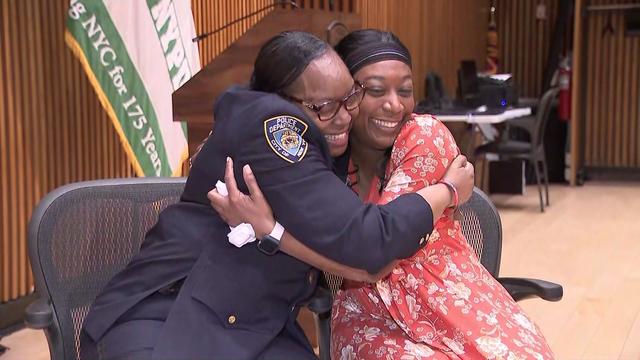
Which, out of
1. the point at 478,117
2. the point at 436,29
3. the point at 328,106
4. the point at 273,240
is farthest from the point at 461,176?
the point at 436,29

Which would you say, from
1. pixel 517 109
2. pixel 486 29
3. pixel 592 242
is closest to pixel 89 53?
pixel 592 242

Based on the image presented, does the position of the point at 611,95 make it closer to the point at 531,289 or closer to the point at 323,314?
the point at 531,289

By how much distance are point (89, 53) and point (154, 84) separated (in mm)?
334

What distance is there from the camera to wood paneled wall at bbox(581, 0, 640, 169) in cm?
911

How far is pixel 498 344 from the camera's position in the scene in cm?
153

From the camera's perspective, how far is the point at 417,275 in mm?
1589

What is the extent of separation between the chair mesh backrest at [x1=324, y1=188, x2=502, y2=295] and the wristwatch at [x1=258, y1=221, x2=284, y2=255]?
0.57m

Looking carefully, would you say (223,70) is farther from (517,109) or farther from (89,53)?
(517,109)

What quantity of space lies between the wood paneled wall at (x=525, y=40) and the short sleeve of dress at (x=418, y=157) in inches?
322

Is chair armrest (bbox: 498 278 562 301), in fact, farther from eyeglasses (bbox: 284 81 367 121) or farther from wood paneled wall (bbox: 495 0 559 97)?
wood paneled wall (bbox: 495 0 559 97)

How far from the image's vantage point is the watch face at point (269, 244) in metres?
1.31

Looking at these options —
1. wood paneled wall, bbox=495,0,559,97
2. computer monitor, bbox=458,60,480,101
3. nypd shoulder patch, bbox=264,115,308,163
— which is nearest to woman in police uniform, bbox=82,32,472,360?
nypd shoulder patch, bbox=264,115,308,163

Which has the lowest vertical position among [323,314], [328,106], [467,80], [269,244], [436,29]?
[467,80]

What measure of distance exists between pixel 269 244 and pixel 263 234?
0.02m
